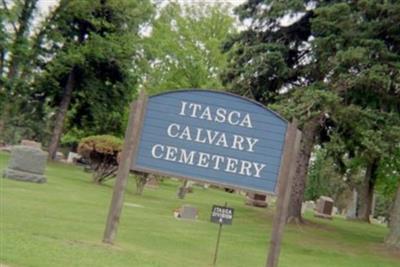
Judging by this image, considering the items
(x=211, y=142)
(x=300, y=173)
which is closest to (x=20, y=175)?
(x=300, y=173)

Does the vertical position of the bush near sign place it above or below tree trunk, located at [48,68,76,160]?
below

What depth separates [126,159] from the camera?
966 centimetres

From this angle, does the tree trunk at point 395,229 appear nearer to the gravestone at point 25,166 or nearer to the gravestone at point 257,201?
the gravestone at point 25,166

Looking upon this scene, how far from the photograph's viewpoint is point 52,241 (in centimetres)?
892

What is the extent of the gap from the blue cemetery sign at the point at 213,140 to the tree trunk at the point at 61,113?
28984 mm

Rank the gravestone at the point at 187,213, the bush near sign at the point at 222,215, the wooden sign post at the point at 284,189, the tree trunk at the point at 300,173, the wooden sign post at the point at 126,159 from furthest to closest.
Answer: the tree trunk at the point at 300,173 < the gravestone at the point at 187,213 < the bush near sign at the point at 222,215 < the wooden sign post at the point at 126,159 < the wooden sign post at the point at 284,189

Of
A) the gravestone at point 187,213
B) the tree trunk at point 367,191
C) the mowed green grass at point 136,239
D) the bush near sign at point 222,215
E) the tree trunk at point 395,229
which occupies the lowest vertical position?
the mowed green grass at point 136,239

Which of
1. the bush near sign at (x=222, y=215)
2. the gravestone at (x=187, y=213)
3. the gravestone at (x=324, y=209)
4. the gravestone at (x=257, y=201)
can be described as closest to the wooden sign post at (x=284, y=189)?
the bush near sign at (x=222, y=215)

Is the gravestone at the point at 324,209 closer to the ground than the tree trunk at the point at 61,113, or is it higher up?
closer to the ground

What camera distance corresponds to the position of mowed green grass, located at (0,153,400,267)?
27.5 feet

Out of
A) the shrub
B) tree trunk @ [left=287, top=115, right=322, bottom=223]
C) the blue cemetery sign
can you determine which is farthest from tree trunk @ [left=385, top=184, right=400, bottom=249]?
the shrub

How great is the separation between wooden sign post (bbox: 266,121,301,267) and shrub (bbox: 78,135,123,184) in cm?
1452

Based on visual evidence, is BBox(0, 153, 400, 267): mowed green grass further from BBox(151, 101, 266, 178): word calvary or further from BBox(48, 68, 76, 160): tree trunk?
BBox(48, 68, 76, 160): tree trunk

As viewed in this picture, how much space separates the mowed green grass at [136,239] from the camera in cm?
837
